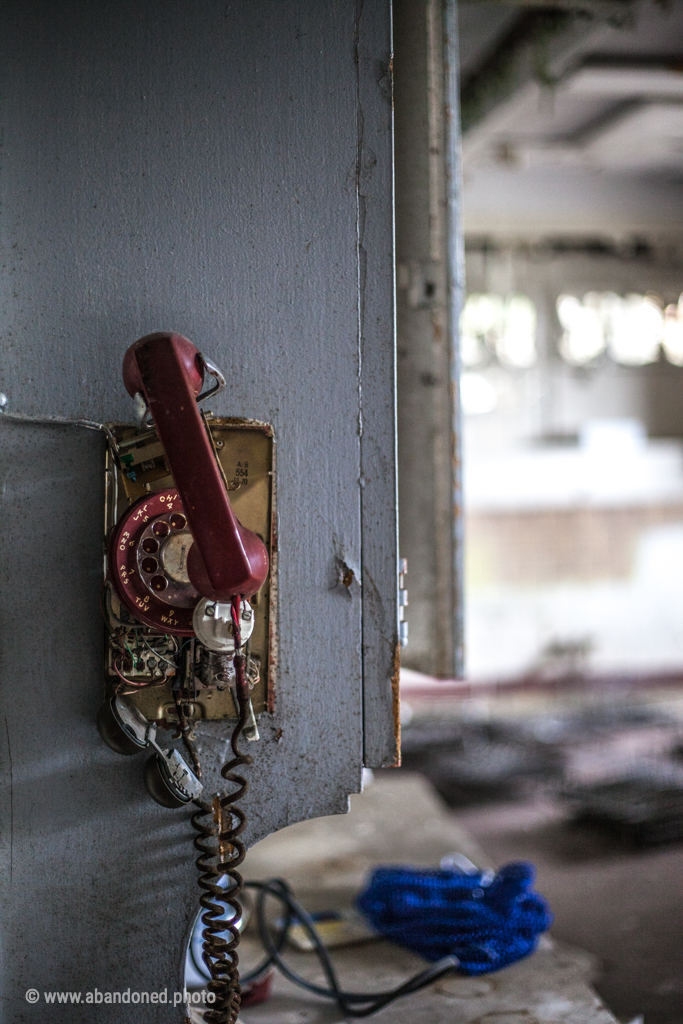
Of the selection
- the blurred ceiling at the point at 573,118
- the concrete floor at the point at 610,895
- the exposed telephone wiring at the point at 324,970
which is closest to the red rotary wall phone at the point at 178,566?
the exposed telephone wiring at the point at 324,970

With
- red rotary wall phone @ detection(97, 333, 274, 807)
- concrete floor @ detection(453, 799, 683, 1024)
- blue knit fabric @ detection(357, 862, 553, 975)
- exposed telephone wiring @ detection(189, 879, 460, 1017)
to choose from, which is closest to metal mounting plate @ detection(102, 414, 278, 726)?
red rotary wall phone @ detection(97, 333, 274, 807)

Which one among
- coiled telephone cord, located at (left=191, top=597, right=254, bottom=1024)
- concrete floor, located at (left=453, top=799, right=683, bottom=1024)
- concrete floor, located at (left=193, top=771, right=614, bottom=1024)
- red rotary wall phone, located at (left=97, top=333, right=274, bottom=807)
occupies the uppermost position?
red rotary wall phone, located at (left=97, top=333, right=274, bottom=807)

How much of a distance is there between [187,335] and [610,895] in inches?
117

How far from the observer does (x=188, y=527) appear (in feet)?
3.10

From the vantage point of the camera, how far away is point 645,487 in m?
7.02

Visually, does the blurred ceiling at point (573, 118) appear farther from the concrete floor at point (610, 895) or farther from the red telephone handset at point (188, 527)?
the concrete floor at point (610, 895)

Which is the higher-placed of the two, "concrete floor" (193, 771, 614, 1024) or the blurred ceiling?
the blurred ceiling

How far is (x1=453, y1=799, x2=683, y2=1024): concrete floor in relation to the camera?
2.44 m

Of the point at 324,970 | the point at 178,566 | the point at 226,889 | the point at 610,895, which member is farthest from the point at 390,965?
the point at 610,895

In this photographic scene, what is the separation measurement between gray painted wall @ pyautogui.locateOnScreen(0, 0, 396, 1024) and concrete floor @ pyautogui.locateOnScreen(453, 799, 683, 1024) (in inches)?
71.4

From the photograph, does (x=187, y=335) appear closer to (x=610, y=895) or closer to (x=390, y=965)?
(x=390, y=965)

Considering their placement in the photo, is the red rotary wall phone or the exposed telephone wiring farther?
the exposed telephone wiring

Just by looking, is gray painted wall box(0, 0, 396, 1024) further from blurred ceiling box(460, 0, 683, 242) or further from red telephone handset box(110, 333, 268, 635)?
blurred ceiling box(460, 0, 683, 242)

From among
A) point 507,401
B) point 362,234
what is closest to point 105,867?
point 362,234
